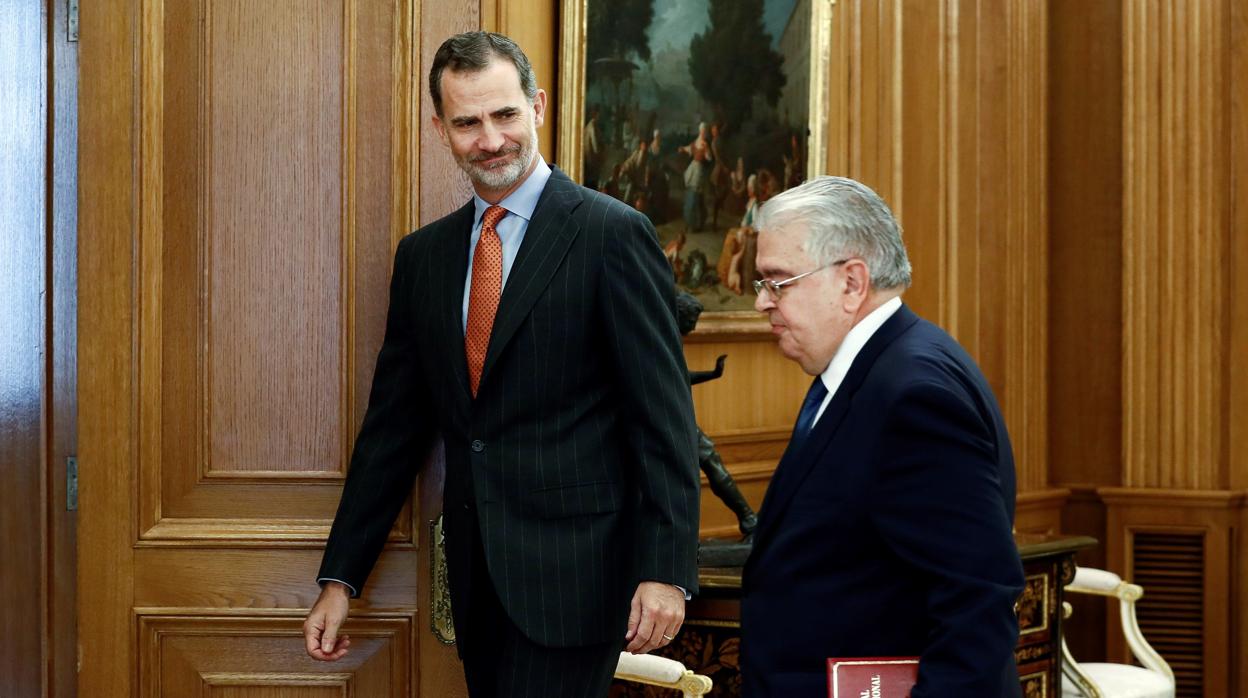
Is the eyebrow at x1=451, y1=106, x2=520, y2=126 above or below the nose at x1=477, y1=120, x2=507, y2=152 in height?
above

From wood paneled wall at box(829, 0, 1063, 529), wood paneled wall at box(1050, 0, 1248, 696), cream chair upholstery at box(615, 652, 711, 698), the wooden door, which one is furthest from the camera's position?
wood paneled wall at box(1050, 0, 1248, 696)

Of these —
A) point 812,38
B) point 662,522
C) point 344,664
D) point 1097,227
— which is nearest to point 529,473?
point 662,522

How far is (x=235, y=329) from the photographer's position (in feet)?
9.30

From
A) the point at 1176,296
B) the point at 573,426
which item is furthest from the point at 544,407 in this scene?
the point at 1176,296

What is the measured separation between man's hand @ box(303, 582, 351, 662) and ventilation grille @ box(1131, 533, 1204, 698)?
4.02 meters

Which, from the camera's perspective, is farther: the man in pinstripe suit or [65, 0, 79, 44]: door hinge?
[65, 0, 79, 44]: door hinge

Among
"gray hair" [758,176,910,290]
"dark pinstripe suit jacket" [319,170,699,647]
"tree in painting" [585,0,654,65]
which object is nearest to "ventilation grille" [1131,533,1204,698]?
"tree in painting" [585,0,654,65]

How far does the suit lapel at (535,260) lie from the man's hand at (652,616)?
1.57 ft

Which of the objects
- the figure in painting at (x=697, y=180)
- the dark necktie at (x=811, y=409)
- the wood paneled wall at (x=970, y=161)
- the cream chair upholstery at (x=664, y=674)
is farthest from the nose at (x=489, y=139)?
the wood paneled wall at (x=970, y=161)

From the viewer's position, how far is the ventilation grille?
569 centimetres

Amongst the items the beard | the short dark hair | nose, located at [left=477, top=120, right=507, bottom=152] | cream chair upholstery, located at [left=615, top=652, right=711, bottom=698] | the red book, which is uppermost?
the short dark hair

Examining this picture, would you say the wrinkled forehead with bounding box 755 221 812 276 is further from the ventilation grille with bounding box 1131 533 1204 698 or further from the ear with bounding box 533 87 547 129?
the ventilation grille with bounding box 1131 533 1204 698

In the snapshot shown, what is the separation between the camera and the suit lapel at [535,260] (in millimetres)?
2537

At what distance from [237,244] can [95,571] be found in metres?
0.71
